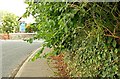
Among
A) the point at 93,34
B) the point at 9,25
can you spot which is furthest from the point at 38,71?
the point at 9,25

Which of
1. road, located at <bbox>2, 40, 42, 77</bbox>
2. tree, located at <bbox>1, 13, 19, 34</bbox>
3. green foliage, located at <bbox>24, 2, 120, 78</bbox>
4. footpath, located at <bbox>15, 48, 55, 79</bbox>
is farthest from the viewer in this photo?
road, located at <bbox>2, 40, 42, 77</bbox>

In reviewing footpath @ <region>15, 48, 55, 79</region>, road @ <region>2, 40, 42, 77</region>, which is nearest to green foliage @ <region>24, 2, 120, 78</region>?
road @ <region>2, 40, 42, 77</region>

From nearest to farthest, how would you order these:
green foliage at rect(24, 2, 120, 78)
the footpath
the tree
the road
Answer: green foliage at rect(24, 2, 120, 78), the tree, the footpath, the road

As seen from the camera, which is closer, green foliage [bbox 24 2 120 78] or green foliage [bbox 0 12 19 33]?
green foliage [bbox 24 2 120 78]

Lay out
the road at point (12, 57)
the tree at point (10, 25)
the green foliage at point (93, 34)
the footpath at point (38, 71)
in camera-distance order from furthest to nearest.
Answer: the road at point (12, 57)
the footpath at point (38, 71)
the tree at point (10, 25)
the green foliage at point (93, 34)

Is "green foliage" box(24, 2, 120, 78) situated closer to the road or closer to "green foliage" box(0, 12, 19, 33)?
"green foliage" box(0, 12, 19, 33)

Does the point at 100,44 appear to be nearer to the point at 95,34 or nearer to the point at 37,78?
the point at 95,34

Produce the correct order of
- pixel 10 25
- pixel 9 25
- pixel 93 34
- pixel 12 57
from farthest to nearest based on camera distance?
pixel 9 25 < pixel 10 25 < pixel 12 57 < pixel 93 34

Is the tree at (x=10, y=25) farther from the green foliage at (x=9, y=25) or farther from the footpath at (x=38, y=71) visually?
the footpath at (x=38, y=71)

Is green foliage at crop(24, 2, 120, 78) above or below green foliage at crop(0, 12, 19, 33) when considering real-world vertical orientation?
above

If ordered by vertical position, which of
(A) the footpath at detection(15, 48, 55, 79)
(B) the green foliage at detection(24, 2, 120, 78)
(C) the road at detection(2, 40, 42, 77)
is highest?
(B) the green foliage at detection(24, 2, 120, 78)

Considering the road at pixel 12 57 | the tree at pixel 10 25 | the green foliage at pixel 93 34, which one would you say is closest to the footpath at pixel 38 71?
the road at pixel 12 57

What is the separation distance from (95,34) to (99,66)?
443mm

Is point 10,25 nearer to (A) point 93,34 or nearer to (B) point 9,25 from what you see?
(B) point 9,25
